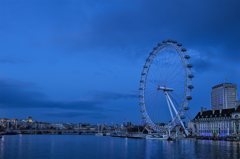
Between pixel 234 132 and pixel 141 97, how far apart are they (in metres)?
44.3

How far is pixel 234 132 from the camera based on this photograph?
372ft

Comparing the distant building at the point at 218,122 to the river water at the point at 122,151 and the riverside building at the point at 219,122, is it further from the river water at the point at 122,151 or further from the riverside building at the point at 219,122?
the river water at the point at 122,151

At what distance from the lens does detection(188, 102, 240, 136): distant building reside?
11381cm

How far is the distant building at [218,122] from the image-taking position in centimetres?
11381

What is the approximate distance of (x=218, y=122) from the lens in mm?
124375

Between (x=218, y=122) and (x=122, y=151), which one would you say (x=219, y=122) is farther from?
(x=122, y=151)

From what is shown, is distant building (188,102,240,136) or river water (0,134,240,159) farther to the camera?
distant building (188,102,240,136)

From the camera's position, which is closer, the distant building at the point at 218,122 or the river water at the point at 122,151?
the river water at the point at 122,151

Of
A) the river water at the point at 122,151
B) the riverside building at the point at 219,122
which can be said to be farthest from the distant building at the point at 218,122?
the river water at the point at 122,151

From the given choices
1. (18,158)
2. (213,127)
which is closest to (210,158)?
(18,158)

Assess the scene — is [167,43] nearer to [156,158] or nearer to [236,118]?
[156,158]

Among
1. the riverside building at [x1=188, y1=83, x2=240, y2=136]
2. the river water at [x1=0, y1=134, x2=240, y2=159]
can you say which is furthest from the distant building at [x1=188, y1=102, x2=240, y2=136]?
the river water at [x1=0, y1=134, x2=240, y2=159]

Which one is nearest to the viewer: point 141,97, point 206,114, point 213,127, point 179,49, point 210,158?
point 210,158

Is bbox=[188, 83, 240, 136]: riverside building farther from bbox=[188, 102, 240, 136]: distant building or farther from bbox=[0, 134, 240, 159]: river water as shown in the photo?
bbox=[0, 134, 240, 159]: river water
